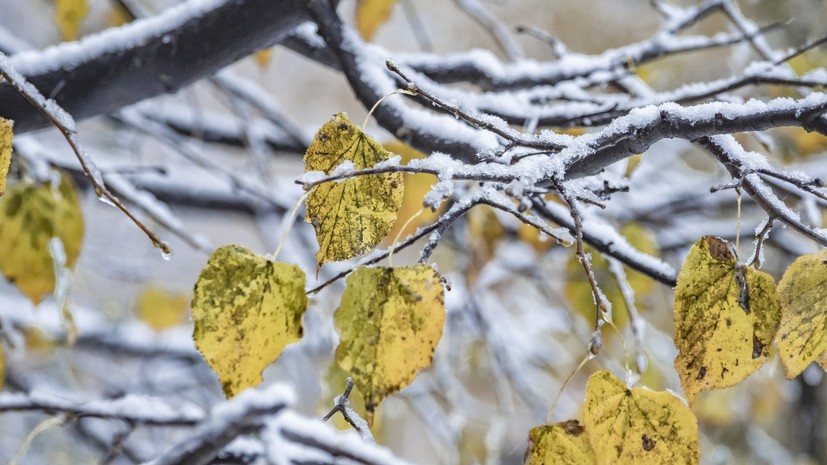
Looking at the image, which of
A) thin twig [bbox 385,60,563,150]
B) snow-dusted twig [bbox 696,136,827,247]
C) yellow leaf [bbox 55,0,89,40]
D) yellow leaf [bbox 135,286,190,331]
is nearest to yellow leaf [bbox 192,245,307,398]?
thin twig [bbox 385,60,563,150]

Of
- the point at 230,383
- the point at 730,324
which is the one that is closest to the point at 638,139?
the point at 730,324

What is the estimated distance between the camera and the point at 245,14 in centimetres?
51

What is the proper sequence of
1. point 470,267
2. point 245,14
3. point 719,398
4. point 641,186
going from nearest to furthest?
point 245,14
point 470,267
point 641,186
point 719,398

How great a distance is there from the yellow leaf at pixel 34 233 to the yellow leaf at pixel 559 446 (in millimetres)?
469

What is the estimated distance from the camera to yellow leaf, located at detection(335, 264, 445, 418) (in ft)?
0.98

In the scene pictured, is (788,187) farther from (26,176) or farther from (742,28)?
(26,176)

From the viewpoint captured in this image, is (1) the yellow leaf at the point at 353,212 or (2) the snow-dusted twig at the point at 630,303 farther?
(2) the snow-dusted twig at the point at 630,303

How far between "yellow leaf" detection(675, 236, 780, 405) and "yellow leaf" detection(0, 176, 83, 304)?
0.53 m

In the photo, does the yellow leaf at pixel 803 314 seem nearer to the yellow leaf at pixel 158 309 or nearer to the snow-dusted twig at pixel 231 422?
the snow-dusted twig at pixel 231 422

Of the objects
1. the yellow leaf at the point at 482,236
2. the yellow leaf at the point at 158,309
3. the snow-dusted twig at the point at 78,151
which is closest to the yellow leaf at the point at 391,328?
the snow-dusted twig at the point at 78,151

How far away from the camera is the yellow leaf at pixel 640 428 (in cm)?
32

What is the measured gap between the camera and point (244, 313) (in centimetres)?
31

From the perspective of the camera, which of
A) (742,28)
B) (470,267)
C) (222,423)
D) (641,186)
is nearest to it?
(222,423)

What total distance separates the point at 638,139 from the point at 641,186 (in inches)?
40.8
